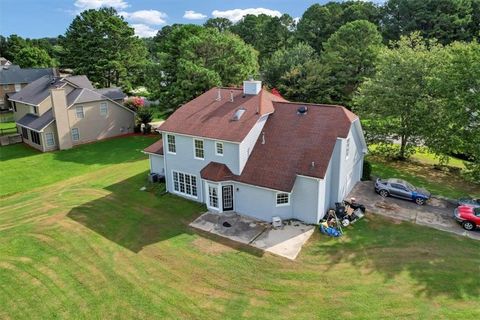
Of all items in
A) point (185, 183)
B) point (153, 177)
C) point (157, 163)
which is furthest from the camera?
point (157, 163)

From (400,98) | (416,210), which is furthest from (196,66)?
(416,210)

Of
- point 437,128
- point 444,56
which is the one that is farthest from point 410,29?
point 437,128

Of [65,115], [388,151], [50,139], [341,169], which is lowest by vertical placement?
[388,151]

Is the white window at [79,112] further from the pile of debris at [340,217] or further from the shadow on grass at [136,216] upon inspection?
the pile of debris at [340,217]

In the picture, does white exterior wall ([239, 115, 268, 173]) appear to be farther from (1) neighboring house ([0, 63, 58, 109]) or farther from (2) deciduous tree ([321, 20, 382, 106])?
(1) neighboring house ([0, 63, 58, 109])

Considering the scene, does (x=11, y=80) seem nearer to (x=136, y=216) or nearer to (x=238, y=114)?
(x=136, y=216)

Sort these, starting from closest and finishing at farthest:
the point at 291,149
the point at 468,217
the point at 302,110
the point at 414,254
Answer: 1. the point at 414,254
2. the point at 468,217
3. the point at 291,149
4. the point at 302,110
